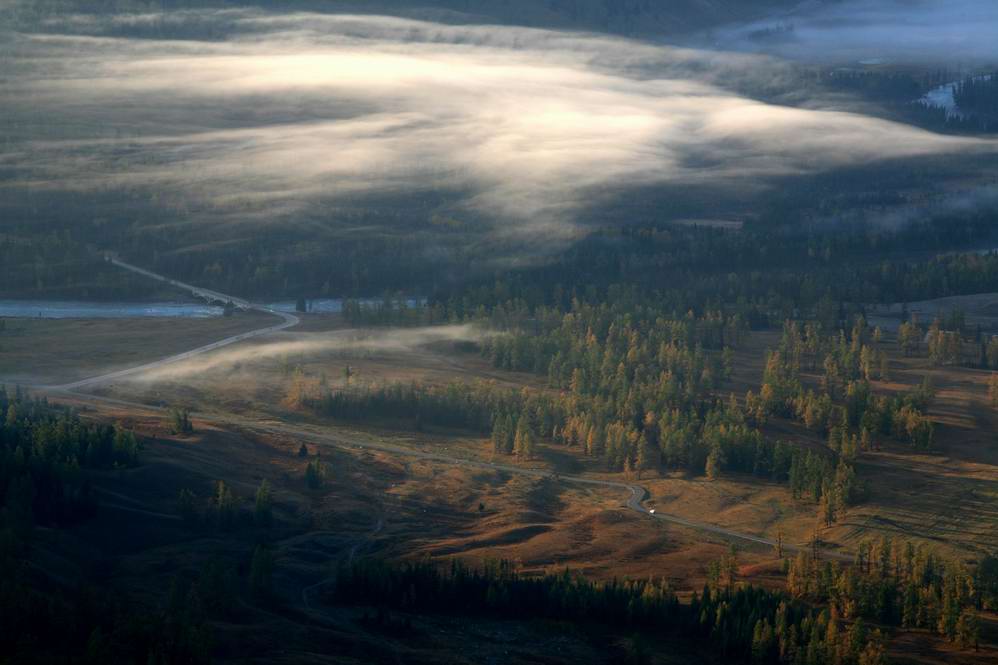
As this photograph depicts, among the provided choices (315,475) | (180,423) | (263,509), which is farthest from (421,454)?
(263,509)

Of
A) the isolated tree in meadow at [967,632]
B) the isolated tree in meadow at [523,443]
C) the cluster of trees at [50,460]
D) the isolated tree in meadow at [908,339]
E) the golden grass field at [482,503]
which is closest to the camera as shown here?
the isolated tree in meadow at [967,632]

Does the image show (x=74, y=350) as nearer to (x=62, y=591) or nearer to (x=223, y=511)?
(x=223, y=511)

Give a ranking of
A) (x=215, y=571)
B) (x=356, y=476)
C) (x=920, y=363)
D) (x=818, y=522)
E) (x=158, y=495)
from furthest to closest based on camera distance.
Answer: (x=920, y=363), (x=356, y=476), (x=818, y=522), (x=158, y=495), (x=215, y=571)

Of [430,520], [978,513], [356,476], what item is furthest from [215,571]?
[978,513]

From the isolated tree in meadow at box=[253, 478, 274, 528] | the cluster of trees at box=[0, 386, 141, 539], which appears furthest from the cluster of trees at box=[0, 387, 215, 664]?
the isolated tree in meadow at box=[253, 478, 274, 528]

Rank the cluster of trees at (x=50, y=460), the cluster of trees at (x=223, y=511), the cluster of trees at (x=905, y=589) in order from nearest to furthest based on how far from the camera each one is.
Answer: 1. the cluster of trees at (x=905, y=589)
2. the cluster of trees at (x=50, y=460)
3. the cluster of trees at (x=223, y=511)

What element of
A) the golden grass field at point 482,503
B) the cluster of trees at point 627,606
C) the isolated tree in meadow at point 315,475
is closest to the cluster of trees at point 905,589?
the golden grass field at point 482,503

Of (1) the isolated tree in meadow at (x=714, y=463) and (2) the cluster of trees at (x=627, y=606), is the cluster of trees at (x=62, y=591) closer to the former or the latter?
(2) the cluster of trees at (x=627, y=606)

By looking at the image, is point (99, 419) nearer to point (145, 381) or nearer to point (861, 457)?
point (145, 381)
